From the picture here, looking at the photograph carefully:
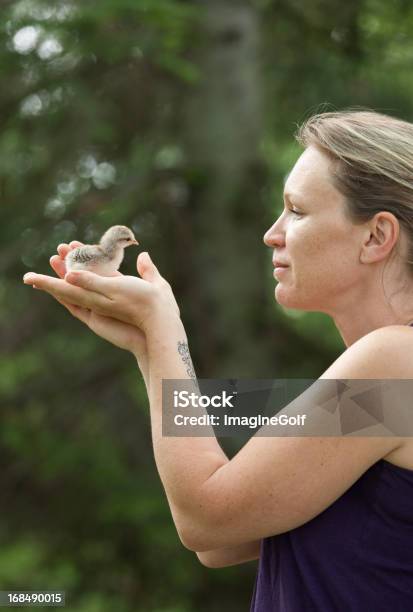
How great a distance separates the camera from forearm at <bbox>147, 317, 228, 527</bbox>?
1695 millimetres

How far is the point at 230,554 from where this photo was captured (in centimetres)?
201

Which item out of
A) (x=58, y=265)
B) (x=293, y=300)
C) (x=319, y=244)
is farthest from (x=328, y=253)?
(x=58, y=265)

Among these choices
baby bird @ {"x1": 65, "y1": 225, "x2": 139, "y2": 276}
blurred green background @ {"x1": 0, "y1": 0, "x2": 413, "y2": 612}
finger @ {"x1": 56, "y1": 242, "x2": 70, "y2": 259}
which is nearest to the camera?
baby bird @ {"x1": 65, "y1": 225, "x2": 139, "y2": 276}

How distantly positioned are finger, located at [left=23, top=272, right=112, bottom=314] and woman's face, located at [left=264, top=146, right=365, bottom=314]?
39 cm

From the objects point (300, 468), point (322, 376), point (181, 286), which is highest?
point (181, 286)

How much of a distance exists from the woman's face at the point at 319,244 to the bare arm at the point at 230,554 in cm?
54

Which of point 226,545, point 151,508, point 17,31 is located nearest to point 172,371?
point 226,545

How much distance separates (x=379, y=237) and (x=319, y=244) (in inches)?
4.9

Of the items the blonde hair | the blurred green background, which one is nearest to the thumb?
the blonde hair

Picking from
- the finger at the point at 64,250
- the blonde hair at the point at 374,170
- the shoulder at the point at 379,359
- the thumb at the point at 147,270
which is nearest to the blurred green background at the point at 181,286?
the finger at the point at 64,250

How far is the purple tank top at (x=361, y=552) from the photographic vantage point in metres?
1.68

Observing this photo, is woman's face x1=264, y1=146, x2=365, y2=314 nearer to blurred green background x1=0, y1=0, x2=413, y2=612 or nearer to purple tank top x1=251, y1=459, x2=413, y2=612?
purple tank top x1=251, y1=459, x2=413, y2=612

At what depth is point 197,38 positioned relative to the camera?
7.01 metres

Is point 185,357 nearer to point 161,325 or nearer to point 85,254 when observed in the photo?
point 161,325
